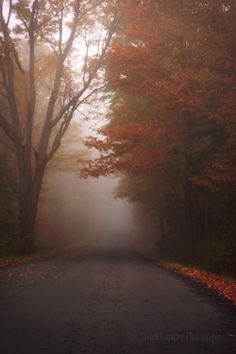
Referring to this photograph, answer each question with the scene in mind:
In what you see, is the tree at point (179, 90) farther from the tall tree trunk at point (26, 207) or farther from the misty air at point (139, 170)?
the tall tree trunk at point (26, 207)

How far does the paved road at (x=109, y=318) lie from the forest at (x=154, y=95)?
6.41m

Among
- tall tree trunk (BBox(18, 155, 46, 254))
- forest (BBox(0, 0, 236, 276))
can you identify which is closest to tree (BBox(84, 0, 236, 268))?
forest (BBox(0, 0, 236, 276))

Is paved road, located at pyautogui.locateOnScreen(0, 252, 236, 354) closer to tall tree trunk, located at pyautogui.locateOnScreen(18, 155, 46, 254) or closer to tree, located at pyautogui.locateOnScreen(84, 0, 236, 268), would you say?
tree, located at pyautogui.locateOnScreen(84, 0, 236, 268)

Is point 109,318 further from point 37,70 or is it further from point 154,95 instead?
point 37,70

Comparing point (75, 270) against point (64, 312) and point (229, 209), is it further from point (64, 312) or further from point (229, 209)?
point (229, 209)

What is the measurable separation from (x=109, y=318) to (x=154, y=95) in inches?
447

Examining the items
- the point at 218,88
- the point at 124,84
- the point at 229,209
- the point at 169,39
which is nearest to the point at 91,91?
the point at 124,84

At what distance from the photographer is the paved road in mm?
5422

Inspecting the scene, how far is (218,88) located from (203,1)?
10.8 ft

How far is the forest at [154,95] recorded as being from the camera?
15.1m

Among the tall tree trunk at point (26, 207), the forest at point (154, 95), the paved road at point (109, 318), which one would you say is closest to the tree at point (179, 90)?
the forest at point (154, 95)

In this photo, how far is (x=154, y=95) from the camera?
16391 mm

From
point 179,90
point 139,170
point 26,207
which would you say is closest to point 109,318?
point 179,90

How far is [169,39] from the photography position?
1659 centimetres
